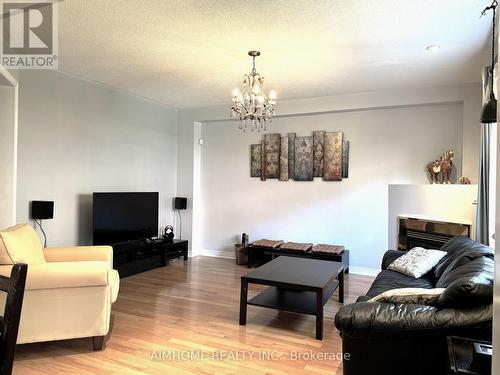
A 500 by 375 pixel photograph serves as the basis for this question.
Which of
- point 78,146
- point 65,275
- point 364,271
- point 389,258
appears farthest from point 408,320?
point 78,146

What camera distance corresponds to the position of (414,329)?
1675 millimetres

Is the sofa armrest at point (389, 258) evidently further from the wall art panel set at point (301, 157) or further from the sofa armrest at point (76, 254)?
the sofa armrest at point (76, 254)

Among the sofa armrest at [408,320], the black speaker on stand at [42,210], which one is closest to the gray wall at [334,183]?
the black speaker on stand at [42,210]

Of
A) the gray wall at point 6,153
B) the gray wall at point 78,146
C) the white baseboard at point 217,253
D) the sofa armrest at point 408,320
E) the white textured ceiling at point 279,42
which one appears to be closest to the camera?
the sofa armrest at point 408,320

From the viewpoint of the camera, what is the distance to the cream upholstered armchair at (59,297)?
8.01 ft

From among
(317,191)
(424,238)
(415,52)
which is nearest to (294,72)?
(415,52)

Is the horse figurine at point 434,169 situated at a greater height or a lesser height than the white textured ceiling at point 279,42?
lesser

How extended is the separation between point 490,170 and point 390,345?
91.0 inches

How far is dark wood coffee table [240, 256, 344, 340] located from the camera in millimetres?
2902

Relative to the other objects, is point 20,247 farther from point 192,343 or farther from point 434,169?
point 434,169

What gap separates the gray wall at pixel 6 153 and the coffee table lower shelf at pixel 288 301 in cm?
251

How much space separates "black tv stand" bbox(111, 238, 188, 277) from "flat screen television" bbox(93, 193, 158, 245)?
12cm

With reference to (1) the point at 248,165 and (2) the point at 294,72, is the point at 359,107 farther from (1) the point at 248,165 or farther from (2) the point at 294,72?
(1) the point at 248,165

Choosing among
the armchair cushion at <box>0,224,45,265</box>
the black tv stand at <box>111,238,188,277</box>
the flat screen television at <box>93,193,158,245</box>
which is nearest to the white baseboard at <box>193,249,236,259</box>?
the black tv stand at <box>111,238,188,277</box>
